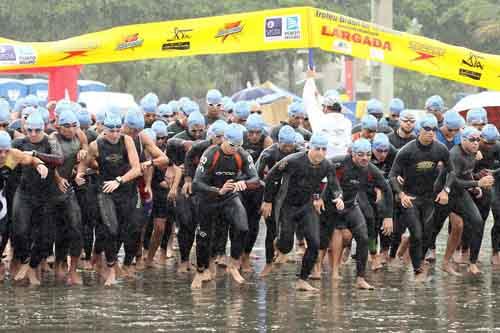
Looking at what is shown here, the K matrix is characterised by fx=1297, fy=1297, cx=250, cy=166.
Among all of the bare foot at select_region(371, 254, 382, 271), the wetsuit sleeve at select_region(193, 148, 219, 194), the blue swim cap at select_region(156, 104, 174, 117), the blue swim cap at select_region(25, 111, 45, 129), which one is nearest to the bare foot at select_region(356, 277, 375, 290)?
the bare foot at select_region(371, 254, 382, 271)

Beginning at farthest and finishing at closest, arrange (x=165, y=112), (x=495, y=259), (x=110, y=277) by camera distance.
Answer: (x=165, y=112) → (x=495, y=259) → (x=110, y=277)

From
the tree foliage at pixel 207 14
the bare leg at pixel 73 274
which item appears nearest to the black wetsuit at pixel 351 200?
the bare leg at pixel 73 274

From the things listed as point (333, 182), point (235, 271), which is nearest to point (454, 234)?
point (333, 182)

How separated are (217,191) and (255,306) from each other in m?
1.98

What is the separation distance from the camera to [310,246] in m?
14.8

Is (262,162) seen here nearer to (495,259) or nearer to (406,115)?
(406,115)

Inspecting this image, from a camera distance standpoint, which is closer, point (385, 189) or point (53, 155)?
point (53, 155)

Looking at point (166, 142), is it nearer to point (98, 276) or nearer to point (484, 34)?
point (98, 276)

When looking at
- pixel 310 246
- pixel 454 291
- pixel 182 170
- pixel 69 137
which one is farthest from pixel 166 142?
pixel 454 291

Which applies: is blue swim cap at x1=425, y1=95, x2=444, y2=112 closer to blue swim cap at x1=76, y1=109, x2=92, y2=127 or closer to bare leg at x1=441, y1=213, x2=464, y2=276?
bare leg at x1=441, y1=213, x2=464, y2=276

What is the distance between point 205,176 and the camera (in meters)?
15.0

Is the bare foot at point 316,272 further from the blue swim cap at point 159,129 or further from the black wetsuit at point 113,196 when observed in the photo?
the blue swim cap at point 159,129

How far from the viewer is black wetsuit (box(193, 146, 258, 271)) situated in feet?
49.1

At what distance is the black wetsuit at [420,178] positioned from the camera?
51.6ft
